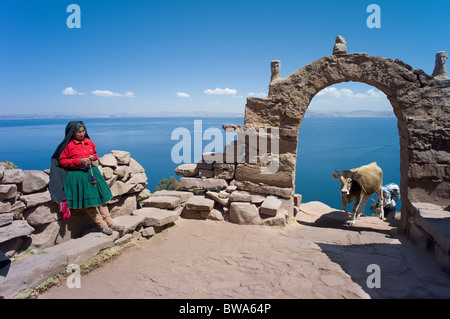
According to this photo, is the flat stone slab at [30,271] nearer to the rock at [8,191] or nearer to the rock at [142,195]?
the rock at [8,191]

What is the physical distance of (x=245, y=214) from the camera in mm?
6508

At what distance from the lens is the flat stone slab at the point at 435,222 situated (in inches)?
152

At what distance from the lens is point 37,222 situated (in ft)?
13.7

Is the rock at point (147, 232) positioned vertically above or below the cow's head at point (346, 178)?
below

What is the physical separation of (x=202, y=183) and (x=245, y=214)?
5.10ft

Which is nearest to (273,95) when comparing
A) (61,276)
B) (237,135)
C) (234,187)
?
(237,135)

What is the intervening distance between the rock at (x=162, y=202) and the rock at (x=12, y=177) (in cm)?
276

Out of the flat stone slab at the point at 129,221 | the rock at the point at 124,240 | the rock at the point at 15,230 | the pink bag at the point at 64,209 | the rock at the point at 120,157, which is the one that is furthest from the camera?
the rock at the point at 120,157

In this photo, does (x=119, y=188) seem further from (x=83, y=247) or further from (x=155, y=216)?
(x=83, y=247)

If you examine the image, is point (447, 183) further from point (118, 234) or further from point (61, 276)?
point (61, 276)

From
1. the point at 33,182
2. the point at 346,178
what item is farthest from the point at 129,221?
the point at 346,178

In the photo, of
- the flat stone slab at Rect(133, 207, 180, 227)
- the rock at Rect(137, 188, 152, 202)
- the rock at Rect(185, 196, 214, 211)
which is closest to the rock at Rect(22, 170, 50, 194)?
the flat stone slab at Rect(133, 207, 180, 227)

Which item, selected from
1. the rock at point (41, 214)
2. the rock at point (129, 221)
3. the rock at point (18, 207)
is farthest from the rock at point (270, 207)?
the rock at point (18, 207)
